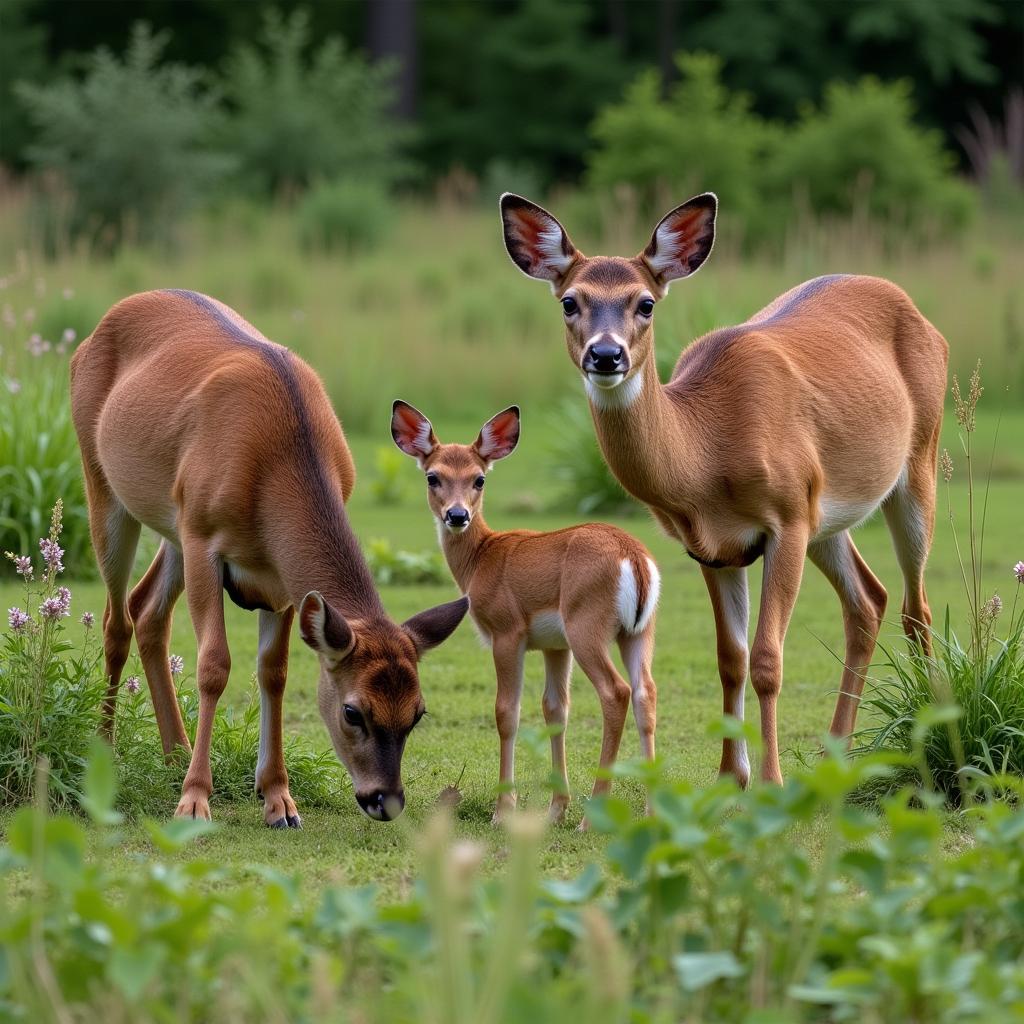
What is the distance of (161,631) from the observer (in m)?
6.87

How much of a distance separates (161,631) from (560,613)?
5.13 ft

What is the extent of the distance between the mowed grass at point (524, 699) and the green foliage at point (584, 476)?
0.76ft

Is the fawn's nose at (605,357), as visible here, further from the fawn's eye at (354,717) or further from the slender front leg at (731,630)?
the fawn's eye at (354,717)

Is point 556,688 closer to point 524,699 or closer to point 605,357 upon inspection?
point 605,357

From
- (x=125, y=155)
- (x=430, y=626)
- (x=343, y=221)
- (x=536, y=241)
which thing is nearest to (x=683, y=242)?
(x=536, y=241)

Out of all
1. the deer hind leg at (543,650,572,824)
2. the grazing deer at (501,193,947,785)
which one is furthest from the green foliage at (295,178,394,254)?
the deer hind leg at (543,650,572,824)

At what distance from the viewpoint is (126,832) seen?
19.5ft

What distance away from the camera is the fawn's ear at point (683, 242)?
21.6ft

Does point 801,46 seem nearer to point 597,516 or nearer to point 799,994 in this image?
point 597,516

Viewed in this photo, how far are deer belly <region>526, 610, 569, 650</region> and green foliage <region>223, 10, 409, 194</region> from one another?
23.5 m

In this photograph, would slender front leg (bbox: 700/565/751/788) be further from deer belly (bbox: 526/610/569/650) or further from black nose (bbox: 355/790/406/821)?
black nose (bbox: 355/790/406/821)

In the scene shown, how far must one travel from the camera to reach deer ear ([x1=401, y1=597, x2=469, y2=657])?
590 centimetres

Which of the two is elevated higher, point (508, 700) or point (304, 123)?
point (508, 700)

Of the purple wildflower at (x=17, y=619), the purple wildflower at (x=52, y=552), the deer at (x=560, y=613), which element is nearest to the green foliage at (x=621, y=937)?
the deer at (x=560, y=613)
